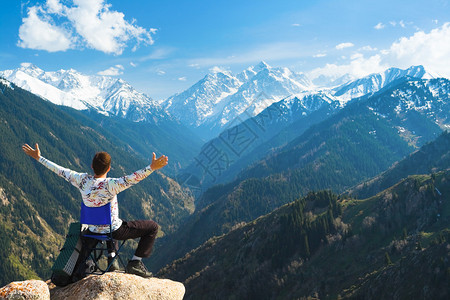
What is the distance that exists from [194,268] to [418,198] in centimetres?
8584

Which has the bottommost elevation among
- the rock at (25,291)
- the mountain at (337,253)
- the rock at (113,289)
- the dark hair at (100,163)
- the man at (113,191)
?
the mountain at (337,253)

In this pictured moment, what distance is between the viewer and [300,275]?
92.6 meters

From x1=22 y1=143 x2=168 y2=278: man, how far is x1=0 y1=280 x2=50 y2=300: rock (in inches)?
100

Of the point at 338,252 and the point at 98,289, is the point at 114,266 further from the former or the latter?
the point at 338,252

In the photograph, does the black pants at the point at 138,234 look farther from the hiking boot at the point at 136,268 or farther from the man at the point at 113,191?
the hiking boot at the point at 136,268

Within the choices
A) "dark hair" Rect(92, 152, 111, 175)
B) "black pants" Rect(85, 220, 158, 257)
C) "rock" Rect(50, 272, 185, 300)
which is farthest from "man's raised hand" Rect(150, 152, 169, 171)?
"rock" Rect(50, 272, 185, 300)

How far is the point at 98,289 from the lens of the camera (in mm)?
11688

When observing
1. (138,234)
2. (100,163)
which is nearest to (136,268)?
(138,234)

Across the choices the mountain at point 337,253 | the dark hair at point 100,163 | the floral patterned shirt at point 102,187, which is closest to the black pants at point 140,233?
the floral patterned shirt at point 102,187

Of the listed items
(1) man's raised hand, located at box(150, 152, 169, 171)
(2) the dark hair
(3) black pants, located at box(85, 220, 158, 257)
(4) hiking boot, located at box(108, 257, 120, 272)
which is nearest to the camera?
(1) man's raised hand, located at box(150, 152, 169, 171)

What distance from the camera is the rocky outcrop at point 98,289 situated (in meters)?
10.7

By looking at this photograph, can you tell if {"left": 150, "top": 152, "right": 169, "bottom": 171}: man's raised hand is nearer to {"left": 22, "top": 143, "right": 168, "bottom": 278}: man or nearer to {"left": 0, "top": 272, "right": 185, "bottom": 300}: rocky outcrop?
{"left": 22, "top": 143, "right": 168, "bottom": 278}: man

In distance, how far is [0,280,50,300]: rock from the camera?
1038 cm

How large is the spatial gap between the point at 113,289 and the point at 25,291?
287 cm
